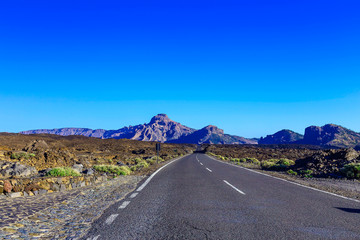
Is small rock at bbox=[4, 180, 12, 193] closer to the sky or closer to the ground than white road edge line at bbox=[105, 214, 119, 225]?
closer to the sky

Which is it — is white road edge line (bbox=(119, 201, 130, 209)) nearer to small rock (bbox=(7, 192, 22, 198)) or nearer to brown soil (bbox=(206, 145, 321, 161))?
small rock (bbox=(7, 192, 22, 198))

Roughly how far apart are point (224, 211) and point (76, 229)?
331 cm

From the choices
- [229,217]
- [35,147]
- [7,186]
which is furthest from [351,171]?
[35,147]

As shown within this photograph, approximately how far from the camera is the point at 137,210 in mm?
6301

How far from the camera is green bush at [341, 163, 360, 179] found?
49.6ft

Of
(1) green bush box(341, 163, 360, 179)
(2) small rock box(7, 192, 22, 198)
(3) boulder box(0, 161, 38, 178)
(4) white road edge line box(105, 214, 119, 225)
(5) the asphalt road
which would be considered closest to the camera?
(5) the asphalt road

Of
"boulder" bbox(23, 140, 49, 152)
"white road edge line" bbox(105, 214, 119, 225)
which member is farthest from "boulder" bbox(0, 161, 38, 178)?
"boulder" bbox(23, 140, 49, 152)

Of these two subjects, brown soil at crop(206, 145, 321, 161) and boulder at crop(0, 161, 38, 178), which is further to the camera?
brown soil at crop(206, 145, 321, 161)

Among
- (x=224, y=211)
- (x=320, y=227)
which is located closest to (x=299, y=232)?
(x=320, y=227)

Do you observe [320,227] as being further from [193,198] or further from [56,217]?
[56,217]

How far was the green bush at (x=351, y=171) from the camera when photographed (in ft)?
49.6

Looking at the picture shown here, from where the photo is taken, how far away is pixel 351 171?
50.5 feet

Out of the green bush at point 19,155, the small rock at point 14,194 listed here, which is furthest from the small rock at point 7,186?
the green bush at point 19,155

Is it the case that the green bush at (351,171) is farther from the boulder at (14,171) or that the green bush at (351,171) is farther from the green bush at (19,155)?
the green bush at (19,155)
